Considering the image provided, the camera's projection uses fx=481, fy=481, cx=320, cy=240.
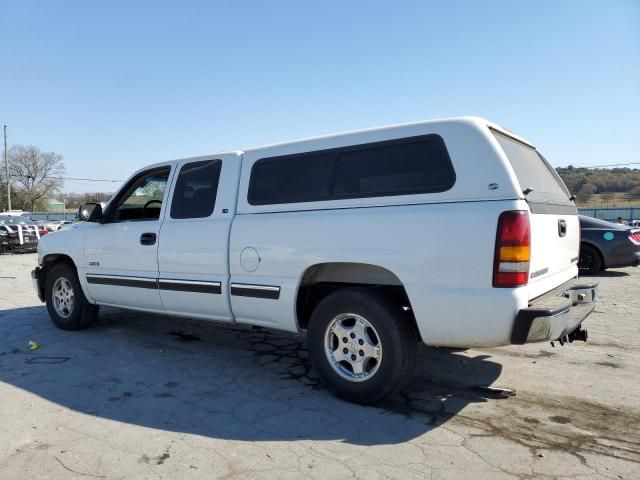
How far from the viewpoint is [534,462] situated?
9.22 ft

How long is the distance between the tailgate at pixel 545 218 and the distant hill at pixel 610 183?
47751mm

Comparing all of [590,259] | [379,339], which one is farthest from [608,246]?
[379,339]

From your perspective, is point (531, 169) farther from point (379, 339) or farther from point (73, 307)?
point (73, 307)

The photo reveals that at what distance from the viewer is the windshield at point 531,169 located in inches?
139

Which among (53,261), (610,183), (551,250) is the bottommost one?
(53,261)

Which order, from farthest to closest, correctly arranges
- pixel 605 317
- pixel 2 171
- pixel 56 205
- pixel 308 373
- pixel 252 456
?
pixel 56 205 → pixel 2 171 → pixel 605 317 → pixel 308 373 → pixel 252 456

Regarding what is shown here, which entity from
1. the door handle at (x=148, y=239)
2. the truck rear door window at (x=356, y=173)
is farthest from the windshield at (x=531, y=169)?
the door handle at (x=148, y=239)

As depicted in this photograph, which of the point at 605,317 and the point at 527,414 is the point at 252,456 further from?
the point at 605,317

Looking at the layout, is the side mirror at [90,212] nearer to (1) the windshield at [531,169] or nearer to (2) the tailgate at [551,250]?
(1) the windshield at [531,169]

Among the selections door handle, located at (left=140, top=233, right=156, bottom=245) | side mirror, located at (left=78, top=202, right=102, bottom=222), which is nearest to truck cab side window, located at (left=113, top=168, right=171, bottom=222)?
side mirror, located at (left=78, top=202, right=102, bottom=222)

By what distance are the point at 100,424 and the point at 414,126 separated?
10.2 feet

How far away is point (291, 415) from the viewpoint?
3514mm

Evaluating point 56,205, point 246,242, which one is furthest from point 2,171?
point 246,242

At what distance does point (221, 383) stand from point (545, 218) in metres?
2.94
